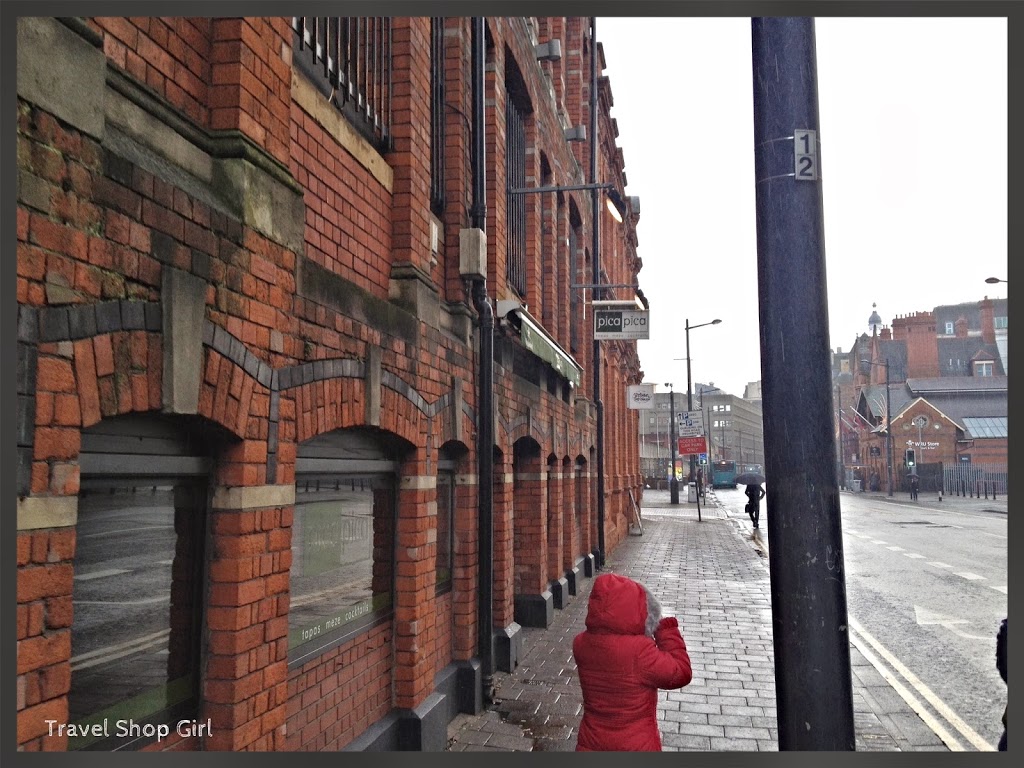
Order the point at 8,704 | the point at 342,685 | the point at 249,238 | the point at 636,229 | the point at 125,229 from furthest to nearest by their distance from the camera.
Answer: the point at 636,229 < the point at 342,685 < the point at 249,238 < the point at 125,229 < the point at 8,704

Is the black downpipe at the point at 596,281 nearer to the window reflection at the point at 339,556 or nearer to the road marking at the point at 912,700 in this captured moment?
the road marking at the point at 912,700

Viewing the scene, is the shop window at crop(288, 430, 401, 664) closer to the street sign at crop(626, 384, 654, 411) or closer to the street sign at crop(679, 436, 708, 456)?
the street sign at crop(626, 384, 654, 411)

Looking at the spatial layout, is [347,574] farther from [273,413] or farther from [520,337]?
[520,337]

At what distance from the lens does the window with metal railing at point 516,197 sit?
10094 millimetres

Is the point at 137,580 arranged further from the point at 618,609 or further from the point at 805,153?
the point at 805,153

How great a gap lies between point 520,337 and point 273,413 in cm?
462

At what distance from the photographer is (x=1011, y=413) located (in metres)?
2.54

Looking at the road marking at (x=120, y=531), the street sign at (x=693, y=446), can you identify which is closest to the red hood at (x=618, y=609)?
the road marking at (x=120, y=531)

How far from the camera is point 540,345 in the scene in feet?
29.3

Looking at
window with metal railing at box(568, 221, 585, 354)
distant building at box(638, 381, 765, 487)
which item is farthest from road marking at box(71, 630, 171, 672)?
distant building at box(638, 381, 765, 487)


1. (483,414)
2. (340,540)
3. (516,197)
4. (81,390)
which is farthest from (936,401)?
(81,390)

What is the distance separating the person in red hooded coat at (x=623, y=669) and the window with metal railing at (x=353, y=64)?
11.5 ft

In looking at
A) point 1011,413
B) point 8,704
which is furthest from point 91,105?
point 1011,413

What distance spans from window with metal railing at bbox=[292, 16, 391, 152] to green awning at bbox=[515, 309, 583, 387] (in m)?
2.76
